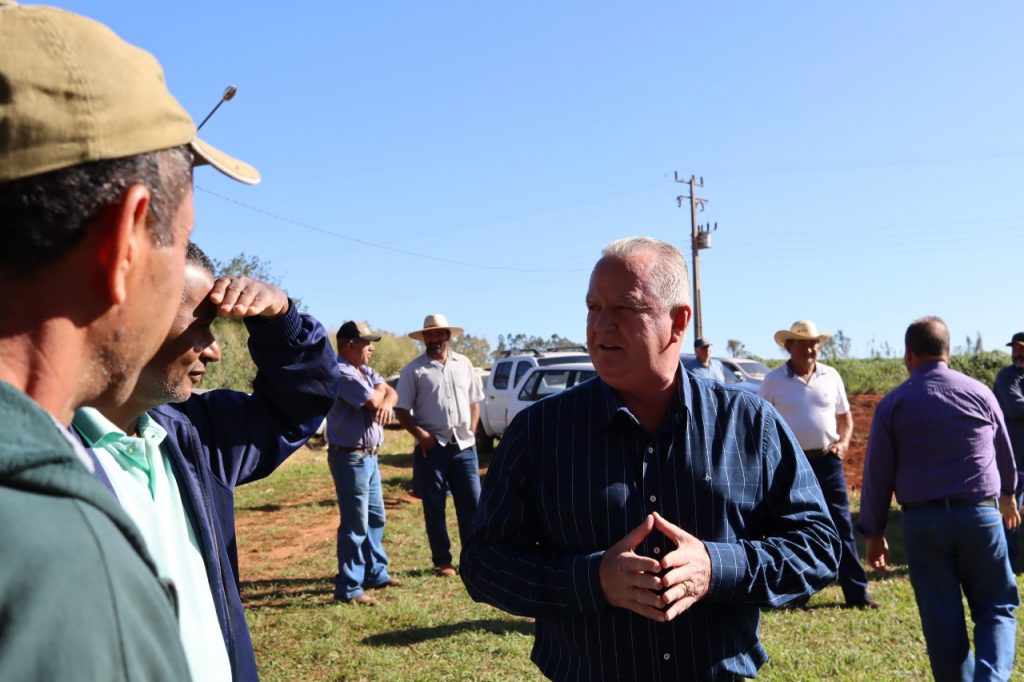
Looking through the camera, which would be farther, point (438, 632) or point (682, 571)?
point (438, 632)

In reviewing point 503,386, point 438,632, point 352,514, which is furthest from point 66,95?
point 503,386

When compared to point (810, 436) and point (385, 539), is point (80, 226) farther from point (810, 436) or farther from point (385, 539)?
point (385, 539)

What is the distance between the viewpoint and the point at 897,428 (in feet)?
16.8

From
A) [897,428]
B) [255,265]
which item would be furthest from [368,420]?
[255,265]

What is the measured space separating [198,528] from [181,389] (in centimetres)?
38

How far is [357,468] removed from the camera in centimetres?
746

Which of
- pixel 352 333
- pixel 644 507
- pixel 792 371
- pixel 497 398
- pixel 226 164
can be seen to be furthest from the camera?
pixel 497 398

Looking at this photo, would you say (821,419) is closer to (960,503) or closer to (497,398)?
(960,503)

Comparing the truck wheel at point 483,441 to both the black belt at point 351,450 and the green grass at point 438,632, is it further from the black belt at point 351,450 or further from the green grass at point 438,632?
the black belt at point 351,450

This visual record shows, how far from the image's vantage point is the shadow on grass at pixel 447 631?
6.38m

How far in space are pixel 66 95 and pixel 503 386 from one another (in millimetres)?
17979

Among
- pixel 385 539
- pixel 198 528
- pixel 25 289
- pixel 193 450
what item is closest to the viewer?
pixel 25 289

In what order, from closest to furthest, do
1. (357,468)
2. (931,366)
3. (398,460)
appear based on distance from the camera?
(931,366) < (357,468) < (398,460)

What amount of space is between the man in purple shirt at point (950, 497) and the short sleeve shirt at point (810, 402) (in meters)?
1.65
